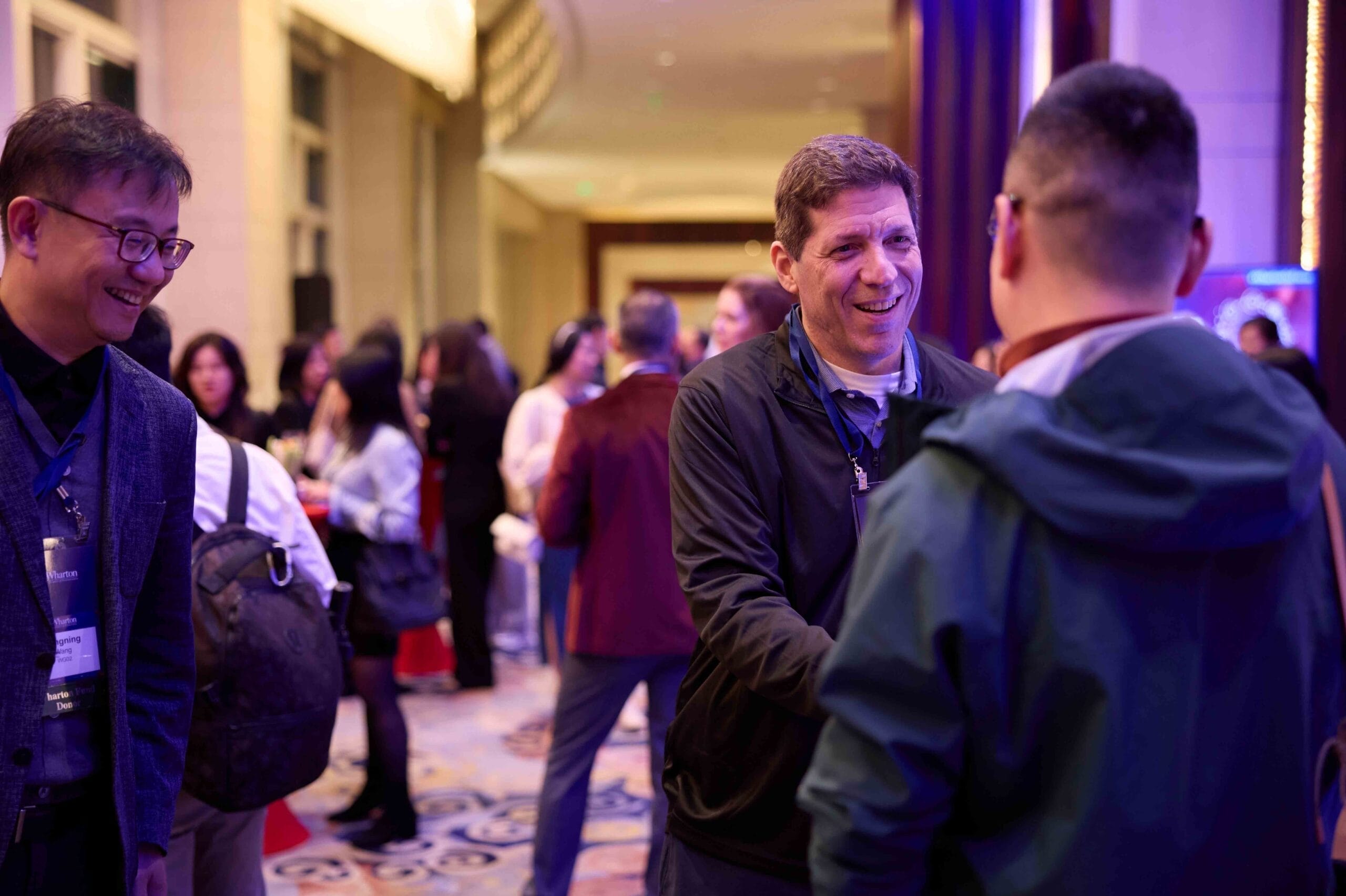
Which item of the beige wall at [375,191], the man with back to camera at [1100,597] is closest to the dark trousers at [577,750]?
the man with back to camera at [1100,597]

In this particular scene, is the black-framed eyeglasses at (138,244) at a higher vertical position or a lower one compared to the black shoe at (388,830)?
higher

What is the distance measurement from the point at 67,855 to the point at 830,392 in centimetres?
120

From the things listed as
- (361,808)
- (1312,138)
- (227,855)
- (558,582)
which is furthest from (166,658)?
(1312,138)

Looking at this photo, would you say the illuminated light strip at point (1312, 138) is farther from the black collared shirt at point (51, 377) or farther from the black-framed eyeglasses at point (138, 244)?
the black collared shirt at point (51, 377)

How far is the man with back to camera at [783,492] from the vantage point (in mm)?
1629

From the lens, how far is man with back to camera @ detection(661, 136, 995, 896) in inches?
64.1

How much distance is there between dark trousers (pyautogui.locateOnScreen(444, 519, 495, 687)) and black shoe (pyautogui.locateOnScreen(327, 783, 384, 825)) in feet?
5.99

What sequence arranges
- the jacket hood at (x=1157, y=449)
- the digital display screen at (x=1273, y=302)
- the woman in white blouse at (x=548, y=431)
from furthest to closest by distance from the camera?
the woman in white blouse at (x=548, y=431)
the digital display screen at (x=1273, y=302)
the jacket hood at (x=1157, y=449)

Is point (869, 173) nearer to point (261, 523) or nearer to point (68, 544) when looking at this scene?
point (68, 544)

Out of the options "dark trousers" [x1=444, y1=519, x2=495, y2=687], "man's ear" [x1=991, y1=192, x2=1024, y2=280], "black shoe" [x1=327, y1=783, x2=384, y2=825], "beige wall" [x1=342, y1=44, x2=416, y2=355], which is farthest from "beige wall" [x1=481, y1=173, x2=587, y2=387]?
"man's ear" [x1=991, y1=192, x2=1024, y2=280]

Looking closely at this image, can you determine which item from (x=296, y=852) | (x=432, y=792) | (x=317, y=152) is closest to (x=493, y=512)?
(x=432, y=792)

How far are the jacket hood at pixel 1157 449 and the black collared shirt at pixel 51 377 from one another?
1.16 meters

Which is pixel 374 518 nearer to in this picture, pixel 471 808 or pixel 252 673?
pixel 471 808

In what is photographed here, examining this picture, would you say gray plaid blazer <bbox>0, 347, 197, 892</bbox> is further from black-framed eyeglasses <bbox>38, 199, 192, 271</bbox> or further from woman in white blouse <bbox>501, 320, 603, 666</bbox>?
woman in white blouse <bbox>501, 320, 603, 666</bbox>
